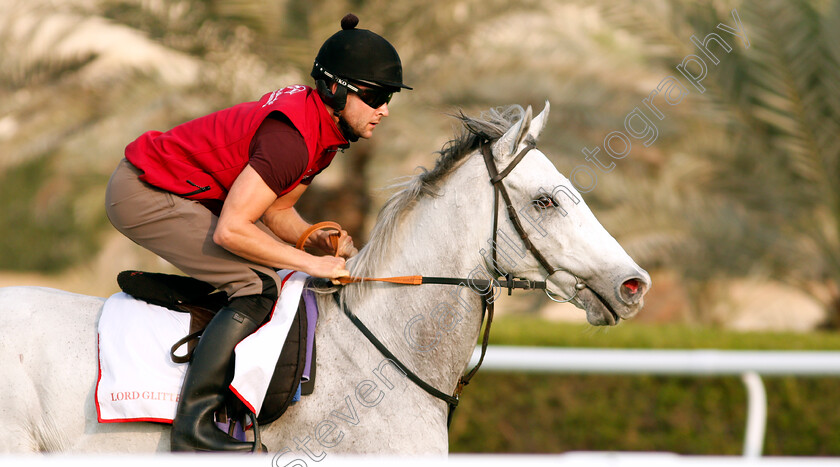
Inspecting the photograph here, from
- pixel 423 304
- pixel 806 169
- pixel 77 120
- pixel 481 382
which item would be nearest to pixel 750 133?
pixel 806 169

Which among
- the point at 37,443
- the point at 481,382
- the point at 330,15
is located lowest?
the point at 481,382

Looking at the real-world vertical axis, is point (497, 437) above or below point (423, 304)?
below

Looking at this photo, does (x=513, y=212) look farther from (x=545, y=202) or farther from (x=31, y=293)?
(x=31, y=293)

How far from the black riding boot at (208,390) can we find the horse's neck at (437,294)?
58 centimetres

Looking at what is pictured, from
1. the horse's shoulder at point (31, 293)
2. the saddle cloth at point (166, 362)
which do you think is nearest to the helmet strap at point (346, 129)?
the saddle cloth at point (166, 362)

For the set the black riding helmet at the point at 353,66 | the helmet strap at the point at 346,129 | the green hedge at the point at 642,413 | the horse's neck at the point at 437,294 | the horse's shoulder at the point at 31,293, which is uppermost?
the black riding helmet at the point at 353,66

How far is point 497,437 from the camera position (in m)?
6.95

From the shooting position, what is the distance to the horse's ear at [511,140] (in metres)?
3.19

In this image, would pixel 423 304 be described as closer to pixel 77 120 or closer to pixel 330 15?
pixel 330 15

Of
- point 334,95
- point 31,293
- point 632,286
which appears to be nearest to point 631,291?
point 632,286

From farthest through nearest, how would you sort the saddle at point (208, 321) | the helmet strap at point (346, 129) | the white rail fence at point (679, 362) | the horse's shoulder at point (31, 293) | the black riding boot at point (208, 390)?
the white rail fence at point (679, 362) → the helmet strap at point (346, 129) → the horse's shoulder at point (31, 293) → the saddle at point (208, 321) → the black riding boot at point (208, 390)

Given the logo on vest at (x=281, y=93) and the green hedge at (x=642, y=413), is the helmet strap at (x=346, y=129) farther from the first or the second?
the green hedge at (x=642, y=413)

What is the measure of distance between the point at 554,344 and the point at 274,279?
468cm

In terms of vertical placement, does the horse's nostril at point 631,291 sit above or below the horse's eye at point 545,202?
below
